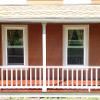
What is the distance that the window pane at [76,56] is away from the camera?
15.8 m

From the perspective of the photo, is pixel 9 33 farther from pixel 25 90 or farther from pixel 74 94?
pixel 74 94

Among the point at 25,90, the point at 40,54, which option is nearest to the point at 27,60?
the point at 40,54

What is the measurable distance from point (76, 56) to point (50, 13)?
2.80m

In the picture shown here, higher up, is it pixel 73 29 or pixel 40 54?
pixel 73 29

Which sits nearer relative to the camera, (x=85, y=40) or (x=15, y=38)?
(x=85, y=40)

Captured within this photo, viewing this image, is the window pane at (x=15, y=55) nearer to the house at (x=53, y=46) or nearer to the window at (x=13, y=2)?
the house at (x=53, y=46)

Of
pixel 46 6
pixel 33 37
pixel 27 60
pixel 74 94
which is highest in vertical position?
pixel 46 6

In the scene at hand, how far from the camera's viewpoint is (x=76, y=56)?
52.2 feet

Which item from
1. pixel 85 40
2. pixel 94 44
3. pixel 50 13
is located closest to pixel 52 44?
pixel 85 40

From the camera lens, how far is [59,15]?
13898 mm

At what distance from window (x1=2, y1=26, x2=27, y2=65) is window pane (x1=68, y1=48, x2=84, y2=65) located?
2170 mm

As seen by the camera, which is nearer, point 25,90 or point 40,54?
point 25,90

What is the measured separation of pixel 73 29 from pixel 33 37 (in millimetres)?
1928

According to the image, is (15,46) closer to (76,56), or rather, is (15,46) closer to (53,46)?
(53,46)
